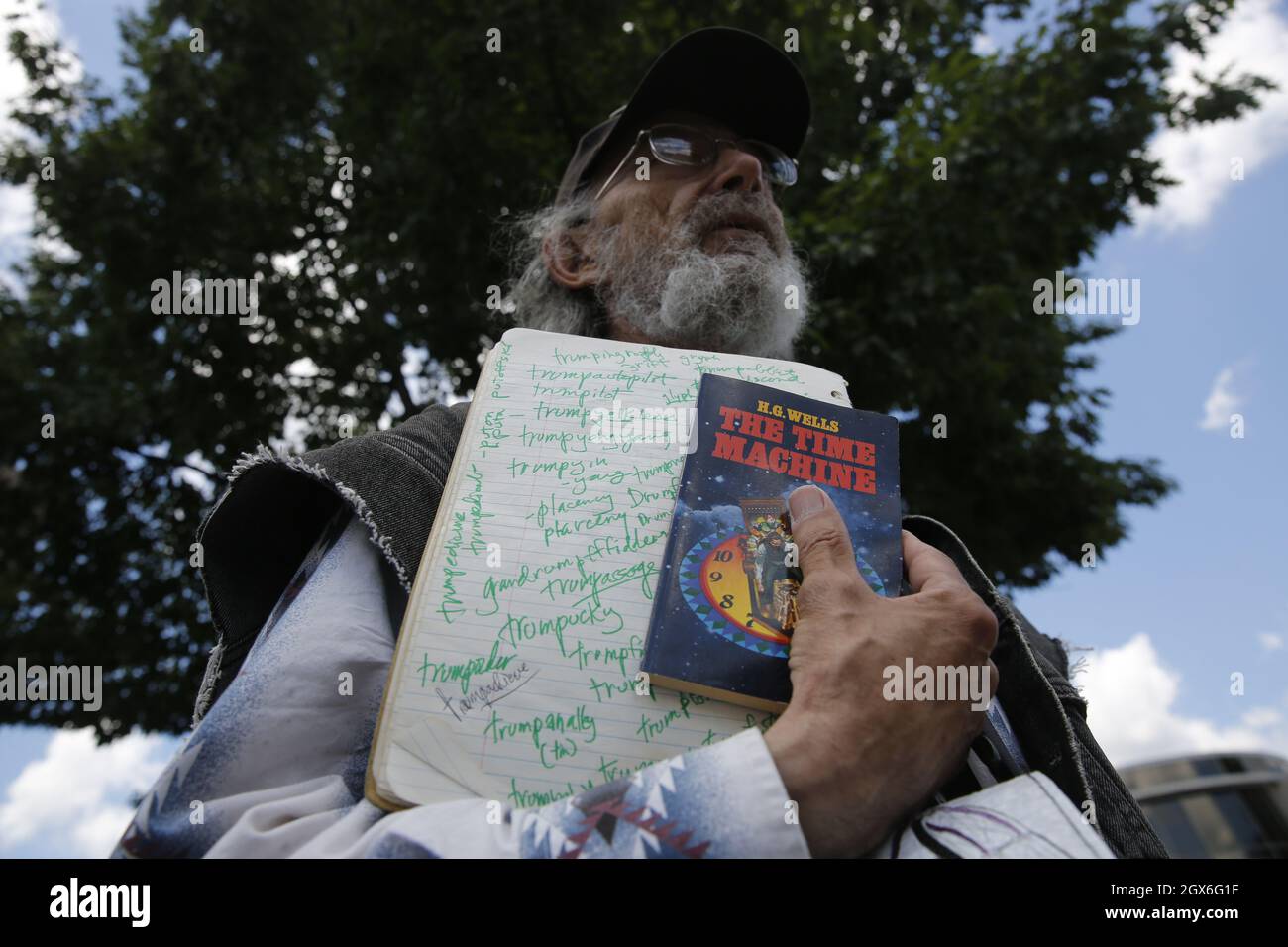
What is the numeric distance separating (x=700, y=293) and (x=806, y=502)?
0.99 m

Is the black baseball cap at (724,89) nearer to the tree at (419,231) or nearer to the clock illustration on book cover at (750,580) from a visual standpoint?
the clock illustration on book cover at (750,580)

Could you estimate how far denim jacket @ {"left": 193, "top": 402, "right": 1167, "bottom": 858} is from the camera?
119 centimetres

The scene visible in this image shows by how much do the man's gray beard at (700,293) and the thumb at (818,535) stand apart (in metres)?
0.95

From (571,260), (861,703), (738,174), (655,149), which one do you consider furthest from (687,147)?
(861,703)

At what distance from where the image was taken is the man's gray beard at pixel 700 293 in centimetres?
198

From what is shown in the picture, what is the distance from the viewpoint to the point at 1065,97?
17.6 feet

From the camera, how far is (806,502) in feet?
3.67

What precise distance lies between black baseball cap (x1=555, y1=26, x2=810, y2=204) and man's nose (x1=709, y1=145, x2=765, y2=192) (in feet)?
0.73

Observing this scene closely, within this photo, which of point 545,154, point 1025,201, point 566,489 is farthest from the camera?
point 545,154

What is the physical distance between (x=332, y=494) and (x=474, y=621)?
0.49 meters

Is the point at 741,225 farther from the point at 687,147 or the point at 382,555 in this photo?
the point at 382,555

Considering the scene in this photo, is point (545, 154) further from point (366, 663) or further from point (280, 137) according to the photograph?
point (366, 663)
